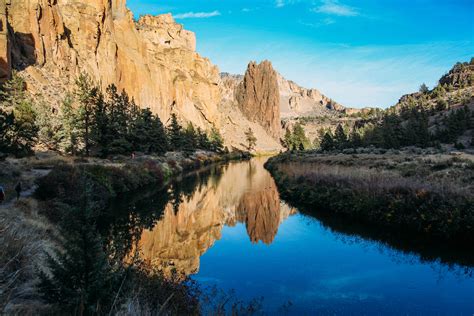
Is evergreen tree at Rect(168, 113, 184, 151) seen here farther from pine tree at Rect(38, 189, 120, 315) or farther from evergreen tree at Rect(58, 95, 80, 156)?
pine tree at Rect(38, 189, 120, 315)

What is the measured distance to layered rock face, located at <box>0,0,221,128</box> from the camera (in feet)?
202

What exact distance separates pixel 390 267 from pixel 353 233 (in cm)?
439

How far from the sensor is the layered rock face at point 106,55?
6153 centimetres

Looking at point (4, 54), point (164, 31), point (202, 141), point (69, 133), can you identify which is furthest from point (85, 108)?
point (164, 31)

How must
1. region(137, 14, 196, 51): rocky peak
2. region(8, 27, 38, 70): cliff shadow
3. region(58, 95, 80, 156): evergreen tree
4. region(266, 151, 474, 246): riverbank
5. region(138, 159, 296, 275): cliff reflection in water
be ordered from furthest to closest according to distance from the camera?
region(137, 14, 196, 51): rocky peak < region(8, 27, 38, 70): cliff shadow < region(58, 95, 80, 156): evergreen tree < region(138, 159, 296, 275): cliff reflection in water < region(266, 151, 474, 246): riverbank

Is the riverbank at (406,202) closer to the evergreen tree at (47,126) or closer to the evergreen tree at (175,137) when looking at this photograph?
the evergreen tree at (47,126)

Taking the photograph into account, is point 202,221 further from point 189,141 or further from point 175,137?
point 189,141

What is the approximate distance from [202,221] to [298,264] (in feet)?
32.7

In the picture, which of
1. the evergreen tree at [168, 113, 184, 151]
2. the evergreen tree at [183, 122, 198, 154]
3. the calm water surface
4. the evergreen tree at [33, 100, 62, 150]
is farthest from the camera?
the evergreen tree at [183, 122, 198, 154]

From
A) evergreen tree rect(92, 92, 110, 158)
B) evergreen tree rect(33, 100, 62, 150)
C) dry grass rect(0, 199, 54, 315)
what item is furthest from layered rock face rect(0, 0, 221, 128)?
dry grass rect(0, 199, 54, 315)

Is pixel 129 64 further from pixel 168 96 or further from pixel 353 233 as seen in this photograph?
pixel 353 233

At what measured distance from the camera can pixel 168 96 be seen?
371 feet

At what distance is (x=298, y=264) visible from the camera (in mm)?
13508

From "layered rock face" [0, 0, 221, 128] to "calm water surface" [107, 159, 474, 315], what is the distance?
50.7m
